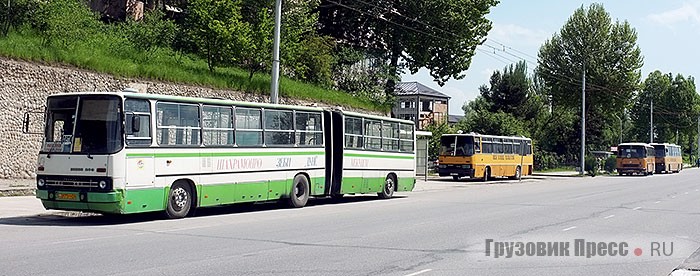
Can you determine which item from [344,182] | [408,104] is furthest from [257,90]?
[408,104]

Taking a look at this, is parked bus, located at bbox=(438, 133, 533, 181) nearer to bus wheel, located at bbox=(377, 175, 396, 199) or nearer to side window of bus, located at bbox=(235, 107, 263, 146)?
bus wheel, located at bbox=(377, 175, 396, 199)

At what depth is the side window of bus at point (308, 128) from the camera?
2359 centimetres

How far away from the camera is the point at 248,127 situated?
21344 millimetres

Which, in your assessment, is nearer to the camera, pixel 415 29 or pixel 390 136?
pixel 390 136

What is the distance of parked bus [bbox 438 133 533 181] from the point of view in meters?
45.2

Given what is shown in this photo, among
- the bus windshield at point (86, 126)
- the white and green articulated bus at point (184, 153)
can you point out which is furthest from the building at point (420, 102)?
the bus windshield at point (86, 126)

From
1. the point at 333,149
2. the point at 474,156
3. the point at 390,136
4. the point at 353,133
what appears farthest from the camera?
the point at 474,156

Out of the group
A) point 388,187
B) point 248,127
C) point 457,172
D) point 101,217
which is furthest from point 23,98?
point 457,172

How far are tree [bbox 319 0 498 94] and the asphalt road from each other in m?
32.1

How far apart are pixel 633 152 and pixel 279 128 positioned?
51053 mm

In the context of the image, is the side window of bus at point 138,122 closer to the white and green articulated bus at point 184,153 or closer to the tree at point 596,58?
the white and green articulated bus at point 184,153

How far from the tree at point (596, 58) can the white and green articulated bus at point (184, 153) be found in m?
49.5

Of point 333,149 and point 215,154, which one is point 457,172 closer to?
point 333,149

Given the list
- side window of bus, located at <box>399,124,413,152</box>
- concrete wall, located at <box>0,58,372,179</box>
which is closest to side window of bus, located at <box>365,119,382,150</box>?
side window of bus, located at <box>399,124,413,152</box>
